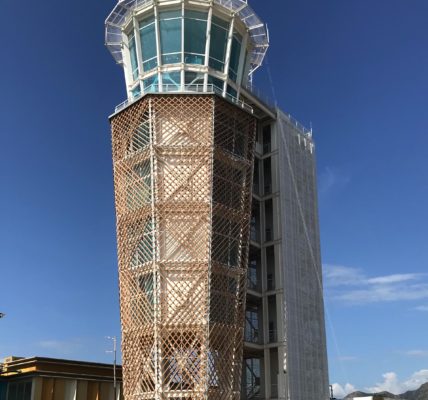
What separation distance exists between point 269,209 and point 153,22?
21292 mm

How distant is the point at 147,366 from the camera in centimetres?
4516

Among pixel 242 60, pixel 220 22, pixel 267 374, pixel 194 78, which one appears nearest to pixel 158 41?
pixel 194 78

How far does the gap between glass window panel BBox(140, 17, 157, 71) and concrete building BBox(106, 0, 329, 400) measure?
0.10 meters

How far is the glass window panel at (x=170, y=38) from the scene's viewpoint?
51938mm

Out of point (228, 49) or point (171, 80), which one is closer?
point (171, 80)

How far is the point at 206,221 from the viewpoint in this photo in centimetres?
4719

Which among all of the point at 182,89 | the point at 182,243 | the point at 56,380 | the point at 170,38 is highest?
the point at 170,38

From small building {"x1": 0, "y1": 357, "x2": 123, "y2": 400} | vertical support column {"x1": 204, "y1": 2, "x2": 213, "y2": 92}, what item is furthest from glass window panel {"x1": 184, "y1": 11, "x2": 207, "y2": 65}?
small building {"x1": 0, "y1": 357, "x2": 123, "y2": 400}

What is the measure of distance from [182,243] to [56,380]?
64.2 feet

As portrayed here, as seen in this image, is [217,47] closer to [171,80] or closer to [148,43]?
[171,80]

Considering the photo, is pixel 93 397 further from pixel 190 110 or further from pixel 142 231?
pixel 190 110

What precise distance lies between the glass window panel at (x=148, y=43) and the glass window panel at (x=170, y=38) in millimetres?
976

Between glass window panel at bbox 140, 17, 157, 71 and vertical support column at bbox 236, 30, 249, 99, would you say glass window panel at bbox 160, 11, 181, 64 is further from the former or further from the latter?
vertical support column at bbox 236, 30, 249, 99

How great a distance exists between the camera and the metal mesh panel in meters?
44.9
